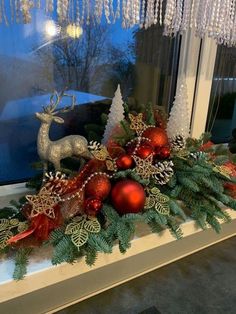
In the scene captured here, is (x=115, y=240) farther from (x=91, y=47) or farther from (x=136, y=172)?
(x=91, y=47)

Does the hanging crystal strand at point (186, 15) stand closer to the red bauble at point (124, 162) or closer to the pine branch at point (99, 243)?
the red bauble at point (124, 162)

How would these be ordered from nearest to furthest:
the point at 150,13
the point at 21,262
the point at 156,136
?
1. the point at 21,262
2. the point at 150,13
3. the point at 156,136

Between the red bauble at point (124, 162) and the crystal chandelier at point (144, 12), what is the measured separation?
1.09 ft

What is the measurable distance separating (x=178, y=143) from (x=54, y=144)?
37cm

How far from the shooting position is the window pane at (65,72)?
886 millimetres

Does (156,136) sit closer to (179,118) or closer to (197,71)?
(179,118)

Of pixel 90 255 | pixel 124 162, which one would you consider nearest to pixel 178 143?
pixel 124 162

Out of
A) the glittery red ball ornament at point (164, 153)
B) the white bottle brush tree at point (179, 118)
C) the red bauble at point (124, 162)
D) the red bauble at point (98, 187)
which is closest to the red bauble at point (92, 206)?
the red bauble at point (98, 187)

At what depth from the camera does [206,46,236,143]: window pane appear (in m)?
1.25

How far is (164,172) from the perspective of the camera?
81 cm

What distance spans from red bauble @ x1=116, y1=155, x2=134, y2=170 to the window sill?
180mm

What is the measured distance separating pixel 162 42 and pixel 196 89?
24 centimetres

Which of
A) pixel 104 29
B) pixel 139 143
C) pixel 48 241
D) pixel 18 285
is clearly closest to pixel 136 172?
pixel 139 143

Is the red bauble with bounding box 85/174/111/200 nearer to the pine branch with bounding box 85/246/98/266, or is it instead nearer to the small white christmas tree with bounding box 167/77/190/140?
the pine branch with bounding box 85/246/98/266
